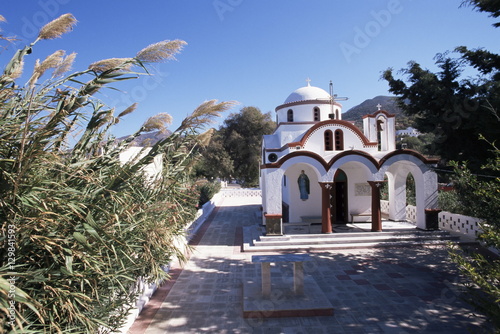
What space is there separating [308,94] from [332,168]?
517 centimetres

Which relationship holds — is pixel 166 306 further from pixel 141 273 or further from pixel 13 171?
pixel 13 171

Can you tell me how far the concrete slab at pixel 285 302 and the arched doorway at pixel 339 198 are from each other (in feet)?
22.1

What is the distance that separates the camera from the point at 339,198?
525 inches

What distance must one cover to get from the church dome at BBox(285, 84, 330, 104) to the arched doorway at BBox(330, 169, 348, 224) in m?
3.87

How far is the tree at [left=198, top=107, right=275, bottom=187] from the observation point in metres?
30.0

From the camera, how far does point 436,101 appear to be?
8469mm

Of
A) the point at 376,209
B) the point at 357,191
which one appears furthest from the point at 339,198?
the point at 376,209

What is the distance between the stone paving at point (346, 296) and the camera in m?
5.19

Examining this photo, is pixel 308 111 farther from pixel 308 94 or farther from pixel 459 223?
pixel 459 223

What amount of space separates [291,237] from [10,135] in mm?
9195

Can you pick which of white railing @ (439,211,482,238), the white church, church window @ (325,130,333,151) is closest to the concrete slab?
the white church

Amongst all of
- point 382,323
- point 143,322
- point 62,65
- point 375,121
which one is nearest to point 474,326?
point 382,323

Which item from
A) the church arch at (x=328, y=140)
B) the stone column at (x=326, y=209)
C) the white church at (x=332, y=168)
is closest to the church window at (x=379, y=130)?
the white church at (x=332, y=168)

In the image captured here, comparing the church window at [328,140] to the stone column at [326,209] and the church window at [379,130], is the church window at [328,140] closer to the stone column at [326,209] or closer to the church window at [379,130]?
the stone column at [326,209]
